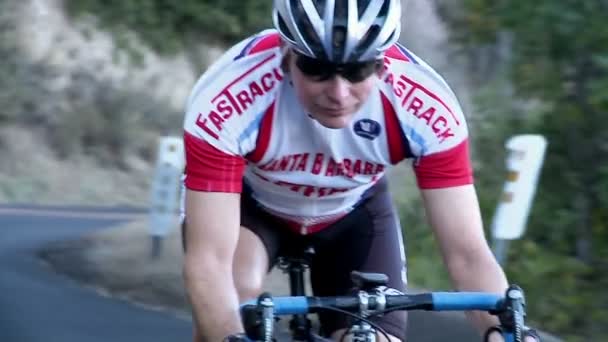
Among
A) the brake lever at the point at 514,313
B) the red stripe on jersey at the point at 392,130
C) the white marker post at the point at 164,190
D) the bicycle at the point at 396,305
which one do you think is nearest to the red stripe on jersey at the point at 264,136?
the red stripe on jersey at the point at 392,130

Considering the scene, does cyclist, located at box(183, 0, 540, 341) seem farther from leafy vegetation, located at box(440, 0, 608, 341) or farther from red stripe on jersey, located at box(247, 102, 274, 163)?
leafy vegetation, located at box(440, 0, 608, 341)

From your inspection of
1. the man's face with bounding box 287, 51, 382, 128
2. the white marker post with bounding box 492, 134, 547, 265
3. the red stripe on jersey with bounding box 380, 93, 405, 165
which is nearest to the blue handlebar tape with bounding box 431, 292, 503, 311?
the man's face with bounding box 287, 51, 382, 128

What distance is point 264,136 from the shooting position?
3893 millimetres

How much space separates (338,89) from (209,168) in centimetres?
52

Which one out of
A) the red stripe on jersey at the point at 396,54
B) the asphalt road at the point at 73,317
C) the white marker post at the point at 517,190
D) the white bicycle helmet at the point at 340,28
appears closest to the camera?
the white bicycle helmet at the point at 340,28

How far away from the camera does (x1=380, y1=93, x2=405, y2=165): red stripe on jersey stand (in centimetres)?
385

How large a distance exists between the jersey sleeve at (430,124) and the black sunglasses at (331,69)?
0.30 metres

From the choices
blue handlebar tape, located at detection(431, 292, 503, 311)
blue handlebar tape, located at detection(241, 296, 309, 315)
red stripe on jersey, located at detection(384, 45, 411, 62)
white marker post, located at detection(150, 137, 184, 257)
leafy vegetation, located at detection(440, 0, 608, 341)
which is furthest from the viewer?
white marker post, located at detection(150, 137, 184, 257)

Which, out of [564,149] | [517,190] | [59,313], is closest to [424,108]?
[517,190]

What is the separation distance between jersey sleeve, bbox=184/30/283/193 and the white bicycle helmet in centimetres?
25

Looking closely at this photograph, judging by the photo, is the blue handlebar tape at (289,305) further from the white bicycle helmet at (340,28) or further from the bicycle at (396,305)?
the white bicycle helmet at (340,28)

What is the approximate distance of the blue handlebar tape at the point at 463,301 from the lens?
3.29 metres

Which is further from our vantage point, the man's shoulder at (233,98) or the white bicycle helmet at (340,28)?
the man's shoulder at (233,98)

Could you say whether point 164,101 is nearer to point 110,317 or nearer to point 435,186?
point 110,317
